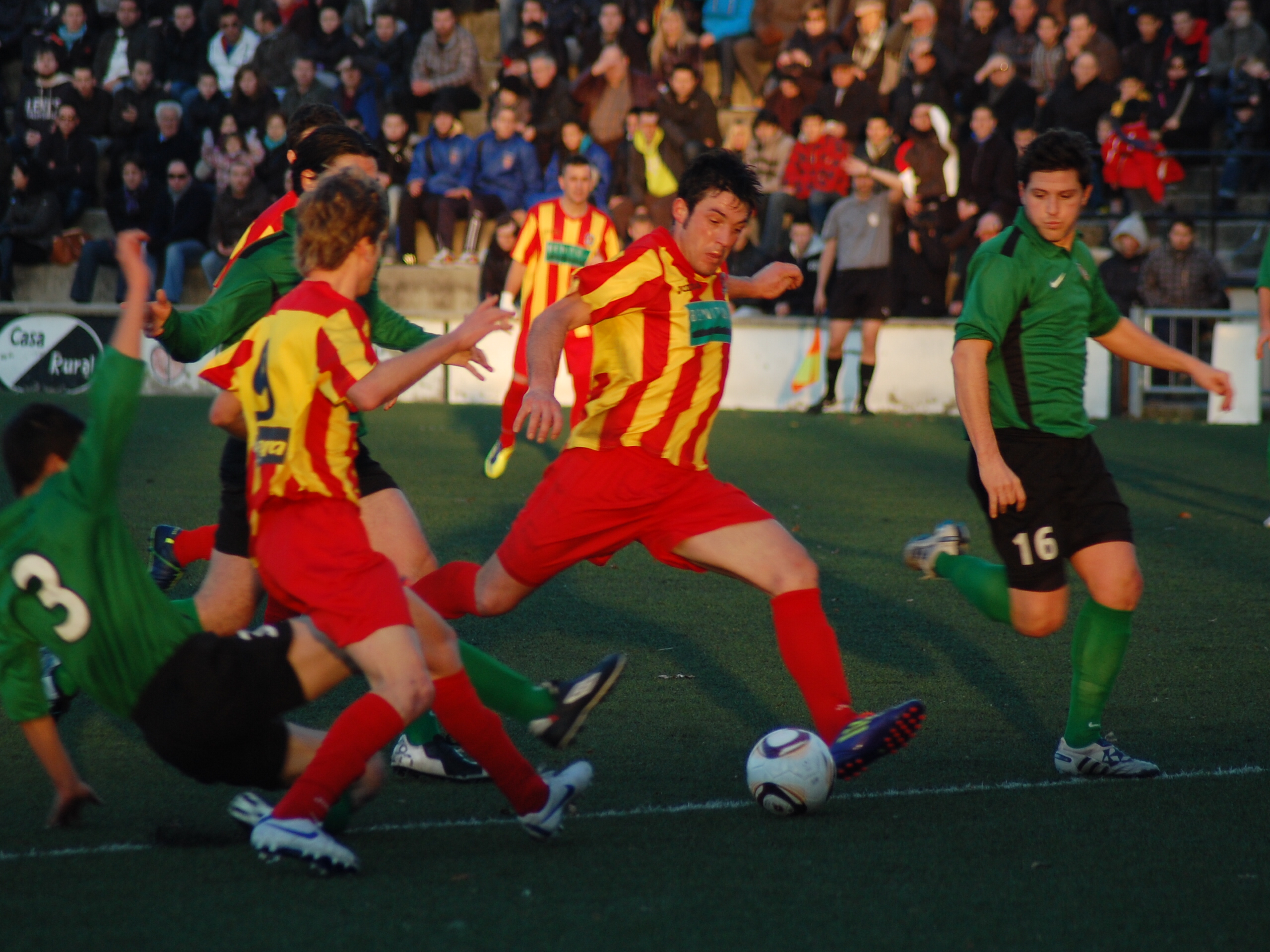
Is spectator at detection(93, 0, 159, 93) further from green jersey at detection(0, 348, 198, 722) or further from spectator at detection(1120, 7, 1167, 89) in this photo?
green jersey at detection(0, 348, 198, 722)

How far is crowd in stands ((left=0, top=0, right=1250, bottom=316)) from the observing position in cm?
1580

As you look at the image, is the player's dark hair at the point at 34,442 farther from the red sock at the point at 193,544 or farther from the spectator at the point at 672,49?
the spectator at the point at 672,49

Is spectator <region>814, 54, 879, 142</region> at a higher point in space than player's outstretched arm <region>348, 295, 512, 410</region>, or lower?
higher

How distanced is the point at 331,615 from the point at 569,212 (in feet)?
25.3

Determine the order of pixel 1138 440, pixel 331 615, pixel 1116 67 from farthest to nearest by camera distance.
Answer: pixel 1116 67, pixel 1138 440, pixel 331 615

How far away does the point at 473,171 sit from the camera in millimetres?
17422

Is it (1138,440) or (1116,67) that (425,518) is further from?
(1116,67)

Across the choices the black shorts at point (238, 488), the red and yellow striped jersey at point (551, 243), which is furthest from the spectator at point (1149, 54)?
the black shorts at point (238, 488)

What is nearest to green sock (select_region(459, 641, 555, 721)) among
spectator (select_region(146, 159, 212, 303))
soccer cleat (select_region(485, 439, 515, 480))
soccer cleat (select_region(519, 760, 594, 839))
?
soccer cleat (select_region(519, 760, 594, 839))

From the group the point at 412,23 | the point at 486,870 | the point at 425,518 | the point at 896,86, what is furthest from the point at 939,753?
the point at 412,23

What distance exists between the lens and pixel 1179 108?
16.0 metres

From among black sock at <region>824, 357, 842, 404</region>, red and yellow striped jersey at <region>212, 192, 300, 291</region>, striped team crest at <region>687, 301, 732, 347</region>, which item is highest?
red and yellow striped jersey at <region>212, 192, 300, 291</region>

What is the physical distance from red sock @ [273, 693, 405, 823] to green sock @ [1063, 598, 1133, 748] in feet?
6.90

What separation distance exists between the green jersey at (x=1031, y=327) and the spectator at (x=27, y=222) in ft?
53.9
